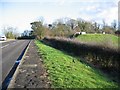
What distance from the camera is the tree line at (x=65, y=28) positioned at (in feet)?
313

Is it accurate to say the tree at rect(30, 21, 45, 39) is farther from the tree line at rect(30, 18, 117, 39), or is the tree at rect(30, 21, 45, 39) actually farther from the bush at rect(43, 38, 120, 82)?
the bush at rect(43, 38, 120, 82)

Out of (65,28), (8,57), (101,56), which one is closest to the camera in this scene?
(101,56)

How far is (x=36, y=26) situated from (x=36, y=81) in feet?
311

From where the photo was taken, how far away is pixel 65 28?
99.8 metres

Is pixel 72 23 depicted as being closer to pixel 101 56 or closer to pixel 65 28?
pixel 65 28

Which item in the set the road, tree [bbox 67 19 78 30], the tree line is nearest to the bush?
the road

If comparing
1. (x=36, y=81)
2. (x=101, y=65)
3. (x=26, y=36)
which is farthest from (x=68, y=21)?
(x=36, y=81)

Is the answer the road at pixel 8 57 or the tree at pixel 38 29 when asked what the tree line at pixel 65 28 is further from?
the road at pixel 8 57

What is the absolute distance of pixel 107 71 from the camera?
16.1 m

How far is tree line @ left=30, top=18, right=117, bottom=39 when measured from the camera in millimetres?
95281

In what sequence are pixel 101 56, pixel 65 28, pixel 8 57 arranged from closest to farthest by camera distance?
pixel 101 56 → pixel 8 57 → pixel 65 28

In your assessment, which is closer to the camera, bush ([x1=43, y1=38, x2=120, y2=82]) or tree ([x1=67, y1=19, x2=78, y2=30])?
bush ([x1=43, y1=38, x2=120, y2=82])

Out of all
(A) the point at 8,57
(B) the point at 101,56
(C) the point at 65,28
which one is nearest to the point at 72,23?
(C) the point at 65,28

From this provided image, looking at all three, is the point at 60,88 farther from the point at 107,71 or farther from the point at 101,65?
the point at 101,65
